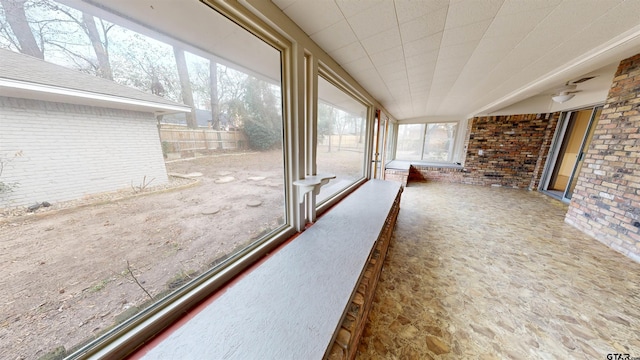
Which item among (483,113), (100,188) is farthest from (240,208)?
(483,113)

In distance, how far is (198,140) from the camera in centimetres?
106

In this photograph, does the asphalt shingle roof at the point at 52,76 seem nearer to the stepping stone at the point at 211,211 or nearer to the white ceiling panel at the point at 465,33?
the stepping stone at the point at 211,211

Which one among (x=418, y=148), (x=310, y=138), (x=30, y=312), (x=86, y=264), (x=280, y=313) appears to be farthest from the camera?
(x=418, y=148)

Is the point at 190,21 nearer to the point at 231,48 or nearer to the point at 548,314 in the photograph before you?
the point at 231,48

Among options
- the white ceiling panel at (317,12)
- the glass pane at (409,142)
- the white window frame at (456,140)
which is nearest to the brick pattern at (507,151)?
the white window frame at (456,140)

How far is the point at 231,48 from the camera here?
1300 mm

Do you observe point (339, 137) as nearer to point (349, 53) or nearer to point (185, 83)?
point (349, 53)

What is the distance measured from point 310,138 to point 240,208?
0.86 meters

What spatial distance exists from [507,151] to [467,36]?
5.53m

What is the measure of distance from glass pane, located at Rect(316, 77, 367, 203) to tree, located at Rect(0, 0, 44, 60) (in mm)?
1645

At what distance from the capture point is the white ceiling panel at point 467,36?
4.06ft

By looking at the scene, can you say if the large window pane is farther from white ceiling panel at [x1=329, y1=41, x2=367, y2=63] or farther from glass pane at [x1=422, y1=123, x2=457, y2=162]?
white ceiling panel at [x1=329, y1=41, x2=367, y2=63]

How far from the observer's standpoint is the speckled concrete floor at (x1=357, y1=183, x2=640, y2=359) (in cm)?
124

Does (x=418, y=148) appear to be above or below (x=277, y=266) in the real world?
above
